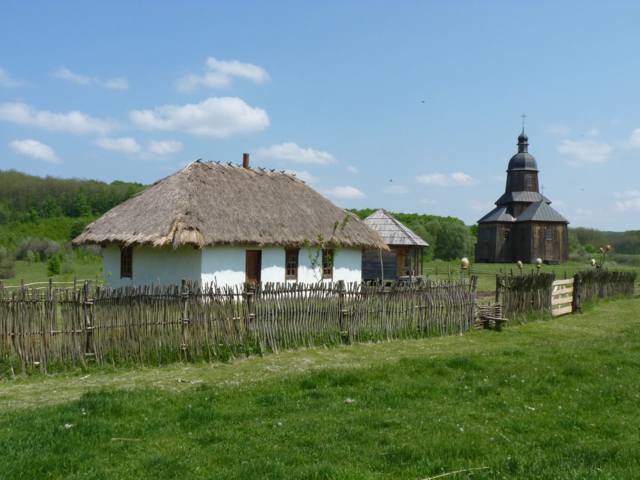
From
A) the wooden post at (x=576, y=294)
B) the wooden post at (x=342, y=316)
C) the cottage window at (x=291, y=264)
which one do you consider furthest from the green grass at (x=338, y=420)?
the cottage window at (x=291, y=264)

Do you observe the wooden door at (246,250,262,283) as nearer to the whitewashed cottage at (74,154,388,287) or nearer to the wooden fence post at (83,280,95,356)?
the whitewashed cottage at (74,154,388,287)

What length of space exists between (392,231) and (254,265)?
1013cm

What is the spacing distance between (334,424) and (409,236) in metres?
21.3

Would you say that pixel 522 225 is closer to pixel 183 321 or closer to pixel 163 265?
pixel 163 265

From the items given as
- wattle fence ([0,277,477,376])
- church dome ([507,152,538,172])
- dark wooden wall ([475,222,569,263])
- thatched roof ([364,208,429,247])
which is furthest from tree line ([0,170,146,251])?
wattle fence ([0,277,477,376])

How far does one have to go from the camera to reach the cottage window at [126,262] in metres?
17.6

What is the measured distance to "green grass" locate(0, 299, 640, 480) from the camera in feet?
12.6

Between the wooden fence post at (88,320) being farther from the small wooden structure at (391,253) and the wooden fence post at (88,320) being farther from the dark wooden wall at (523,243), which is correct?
the dark wooden wall at (523,243)

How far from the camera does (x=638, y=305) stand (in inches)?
715

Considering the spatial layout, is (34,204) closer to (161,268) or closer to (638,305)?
(161,268)

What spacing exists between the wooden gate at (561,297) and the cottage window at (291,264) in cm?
831

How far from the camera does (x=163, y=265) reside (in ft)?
54.1

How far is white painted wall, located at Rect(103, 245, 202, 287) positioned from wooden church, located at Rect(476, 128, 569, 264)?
118 feet

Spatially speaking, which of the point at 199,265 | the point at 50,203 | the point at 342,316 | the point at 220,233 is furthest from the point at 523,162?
the point at 50,203
